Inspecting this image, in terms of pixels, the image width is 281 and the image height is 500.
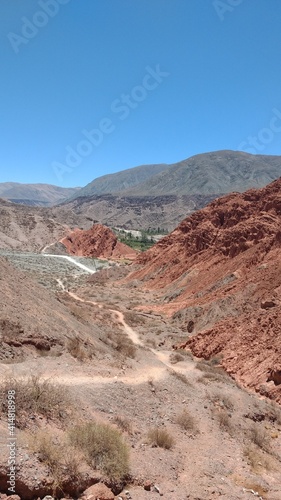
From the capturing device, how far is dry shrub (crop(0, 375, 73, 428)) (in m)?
6.98

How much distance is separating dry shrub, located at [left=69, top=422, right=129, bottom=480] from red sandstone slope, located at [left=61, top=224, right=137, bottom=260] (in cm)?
7711

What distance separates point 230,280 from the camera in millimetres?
30953

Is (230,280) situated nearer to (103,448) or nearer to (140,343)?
(140,343)

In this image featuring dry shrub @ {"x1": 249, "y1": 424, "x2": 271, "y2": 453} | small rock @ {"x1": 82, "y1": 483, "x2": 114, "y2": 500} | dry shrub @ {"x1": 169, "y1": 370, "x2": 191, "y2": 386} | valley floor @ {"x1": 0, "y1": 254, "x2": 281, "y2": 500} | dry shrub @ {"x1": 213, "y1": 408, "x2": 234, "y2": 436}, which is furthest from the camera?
dry shrub @ {"x1": 169, "y1": 370, "x2": 191, "y2": 386}

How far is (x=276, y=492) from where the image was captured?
7.76 m

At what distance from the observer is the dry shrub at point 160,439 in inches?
328

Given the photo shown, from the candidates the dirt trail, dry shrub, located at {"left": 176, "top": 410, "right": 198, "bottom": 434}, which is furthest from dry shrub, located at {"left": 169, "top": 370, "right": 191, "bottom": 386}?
dry shrub, located at {"left": 176, "top": 410, "right": 198, "bottom": 434}

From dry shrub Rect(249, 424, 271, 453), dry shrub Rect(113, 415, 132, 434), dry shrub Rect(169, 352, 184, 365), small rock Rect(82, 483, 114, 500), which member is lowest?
dry shrub Rect(249, 424, 271, 453)

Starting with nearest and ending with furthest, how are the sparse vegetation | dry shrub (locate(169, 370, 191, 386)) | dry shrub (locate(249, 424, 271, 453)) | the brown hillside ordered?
dry shrub (locate(249, 424, 271, 453))
the brown hillside
dry shrub (locate(169, 370, 191, 386))
the sparse vegetation

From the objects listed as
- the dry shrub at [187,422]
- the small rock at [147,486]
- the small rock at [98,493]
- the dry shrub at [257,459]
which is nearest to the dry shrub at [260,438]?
the dry shrub at [257,459]

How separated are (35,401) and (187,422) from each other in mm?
4353

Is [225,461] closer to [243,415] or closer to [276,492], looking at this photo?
[276,492]

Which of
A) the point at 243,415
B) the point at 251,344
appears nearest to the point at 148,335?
the point at 251,344

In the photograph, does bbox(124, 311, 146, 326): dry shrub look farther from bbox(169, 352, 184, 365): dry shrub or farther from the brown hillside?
the brown hillside
